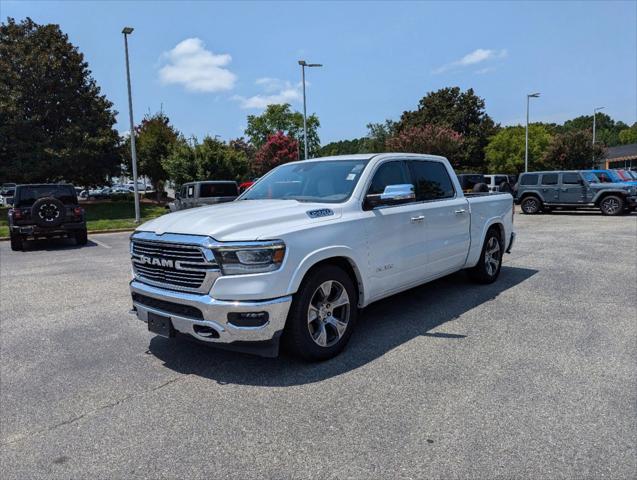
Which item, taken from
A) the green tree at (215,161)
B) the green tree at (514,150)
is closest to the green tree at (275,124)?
the green tree at (514,150)

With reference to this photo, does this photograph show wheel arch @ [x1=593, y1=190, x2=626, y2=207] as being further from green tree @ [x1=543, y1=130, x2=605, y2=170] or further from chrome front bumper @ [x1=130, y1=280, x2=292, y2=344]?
green tree @ [x1=543, y1=130, x2=605, y2=170]

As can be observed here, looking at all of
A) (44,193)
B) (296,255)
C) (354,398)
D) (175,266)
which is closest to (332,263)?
(296,255)

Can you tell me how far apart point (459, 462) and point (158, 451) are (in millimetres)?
1774

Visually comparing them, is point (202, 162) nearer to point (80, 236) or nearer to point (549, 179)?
point (80, 236)

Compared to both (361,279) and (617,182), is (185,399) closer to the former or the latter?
(361,279)

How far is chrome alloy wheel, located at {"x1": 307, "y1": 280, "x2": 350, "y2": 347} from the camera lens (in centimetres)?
410

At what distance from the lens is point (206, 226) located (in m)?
3.88

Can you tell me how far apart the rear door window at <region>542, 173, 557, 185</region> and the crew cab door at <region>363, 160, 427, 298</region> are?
58.1 ft

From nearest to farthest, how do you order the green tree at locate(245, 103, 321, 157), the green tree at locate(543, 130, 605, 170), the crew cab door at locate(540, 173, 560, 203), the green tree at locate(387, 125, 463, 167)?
1. the crew cab door at locate(540, 173, 560, 203)
2. the green tree at locate(387, 125, 463, 167)
3. the green tree at locate(543, 130, 605, 170)
4. the green tree at locate(245, 103, 321, 157)

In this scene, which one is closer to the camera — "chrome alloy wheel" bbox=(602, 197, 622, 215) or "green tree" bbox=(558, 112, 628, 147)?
"chrome alloy wheel" bbox=(602, 197, 622, 215)

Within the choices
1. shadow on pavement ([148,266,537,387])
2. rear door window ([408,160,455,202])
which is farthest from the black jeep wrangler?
rear door window ([408,160,455,202])

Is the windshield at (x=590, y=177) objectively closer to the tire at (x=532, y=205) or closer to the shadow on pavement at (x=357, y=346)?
the tire at (x=532, y=205)

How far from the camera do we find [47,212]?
12.8 m

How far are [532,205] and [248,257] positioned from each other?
66.8ft
